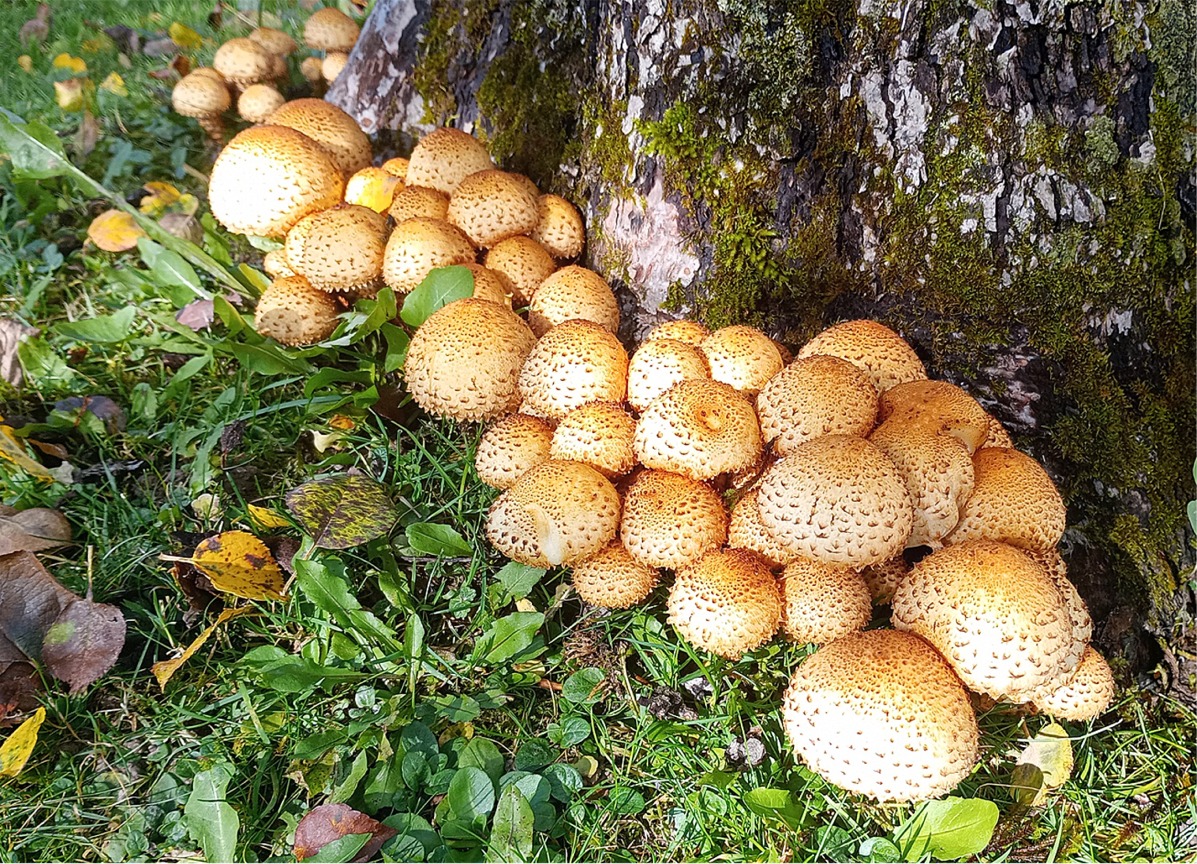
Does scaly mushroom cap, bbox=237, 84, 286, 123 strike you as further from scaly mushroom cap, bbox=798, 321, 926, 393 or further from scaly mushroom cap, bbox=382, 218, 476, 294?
scaly mushroom cap, bbox=798, 321, 926, 393

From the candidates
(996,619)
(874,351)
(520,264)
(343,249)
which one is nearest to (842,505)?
(996,619)

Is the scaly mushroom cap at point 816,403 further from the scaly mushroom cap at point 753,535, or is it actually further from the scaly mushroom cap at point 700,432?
the scaly mushroom cap at point 753,535

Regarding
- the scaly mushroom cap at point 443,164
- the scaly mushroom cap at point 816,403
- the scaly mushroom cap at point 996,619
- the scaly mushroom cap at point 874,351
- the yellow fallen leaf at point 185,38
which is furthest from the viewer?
the yellow fallen leaf at point 185,38

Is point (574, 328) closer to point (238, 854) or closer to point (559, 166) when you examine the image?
point (559, 166)

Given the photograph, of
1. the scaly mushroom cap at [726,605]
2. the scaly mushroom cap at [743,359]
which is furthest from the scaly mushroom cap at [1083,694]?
the scaly mushroom cap at [743,359]

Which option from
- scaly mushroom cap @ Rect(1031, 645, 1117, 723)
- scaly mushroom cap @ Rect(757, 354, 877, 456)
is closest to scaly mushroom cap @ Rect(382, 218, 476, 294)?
scaly mushroom cap @ Rect(757, 354, 877, 456)
